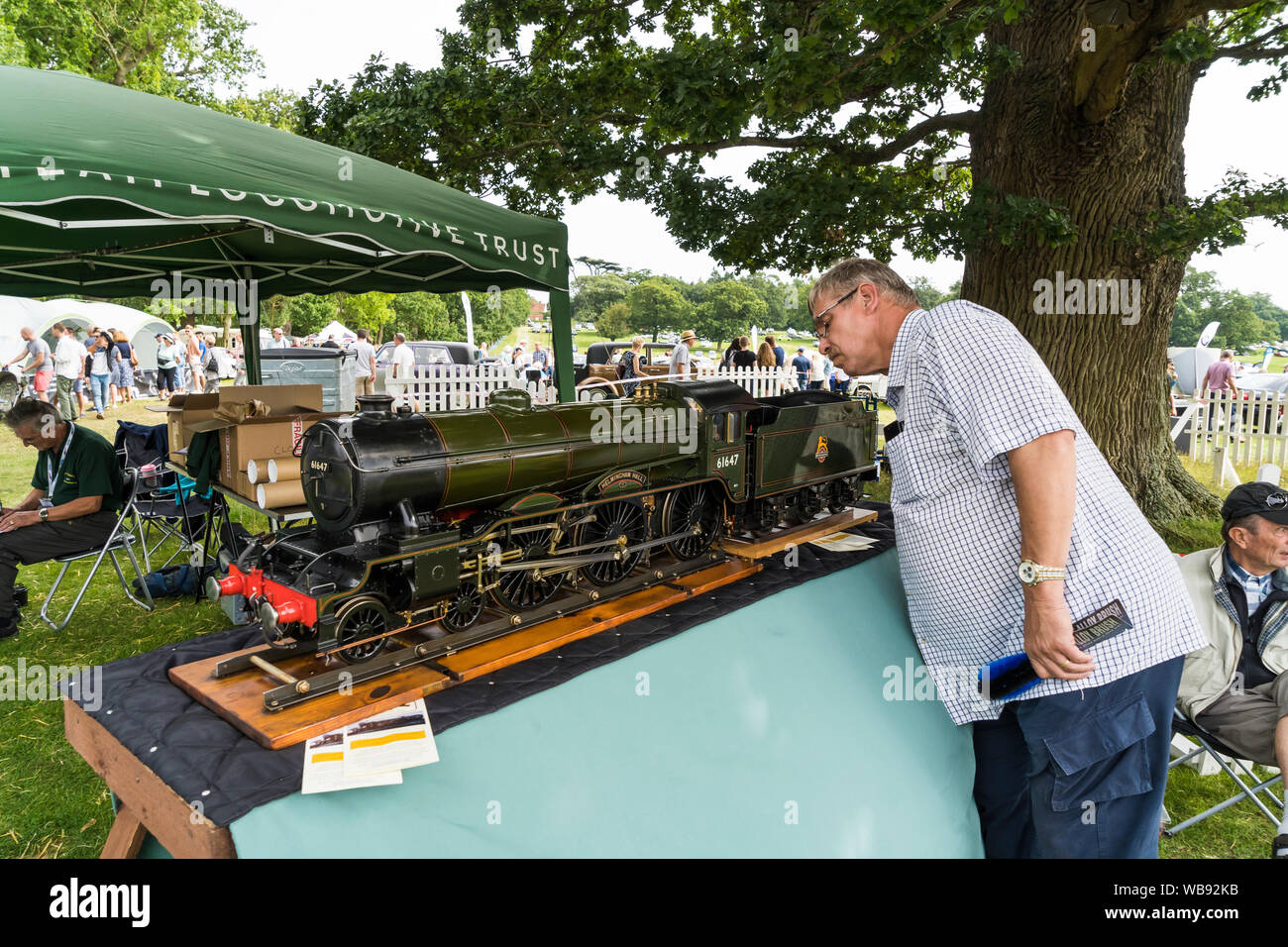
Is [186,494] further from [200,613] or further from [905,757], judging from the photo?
[905,757]

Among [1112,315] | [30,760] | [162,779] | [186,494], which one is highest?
[1112,315]

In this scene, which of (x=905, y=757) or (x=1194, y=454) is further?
(x=1194, y=454)

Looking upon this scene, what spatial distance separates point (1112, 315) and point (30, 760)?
8.65m

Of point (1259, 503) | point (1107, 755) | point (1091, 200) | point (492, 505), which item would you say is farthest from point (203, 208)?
point (1091, 200)

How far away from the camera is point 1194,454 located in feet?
40.9

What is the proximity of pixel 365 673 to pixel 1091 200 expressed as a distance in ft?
23.5

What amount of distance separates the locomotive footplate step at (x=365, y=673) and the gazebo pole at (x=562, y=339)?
229 cm

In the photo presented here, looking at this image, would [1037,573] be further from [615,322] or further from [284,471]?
[615,322]

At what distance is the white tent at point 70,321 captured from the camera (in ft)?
57.5

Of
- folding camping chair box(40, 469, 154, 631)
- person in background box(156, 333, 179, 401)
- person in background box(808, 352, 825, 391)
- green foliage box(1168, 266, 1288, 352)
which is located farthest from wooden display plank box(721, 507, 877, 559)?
green foliage box(1168, 266, 1288, 352)

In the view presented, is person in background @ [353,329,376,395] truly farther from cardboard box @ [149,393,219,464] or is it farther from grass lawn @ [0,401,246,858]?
cardboard box @ [149,393,219,464]

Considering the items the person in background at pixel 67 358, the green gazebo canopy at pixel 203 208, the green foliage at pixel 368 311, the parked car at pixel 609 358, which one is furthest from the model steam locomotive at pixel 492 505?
the green foliage at pixel 368 311

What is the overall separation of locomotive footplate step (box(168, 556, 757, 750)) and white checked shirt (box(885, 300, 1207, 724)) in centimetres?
124
